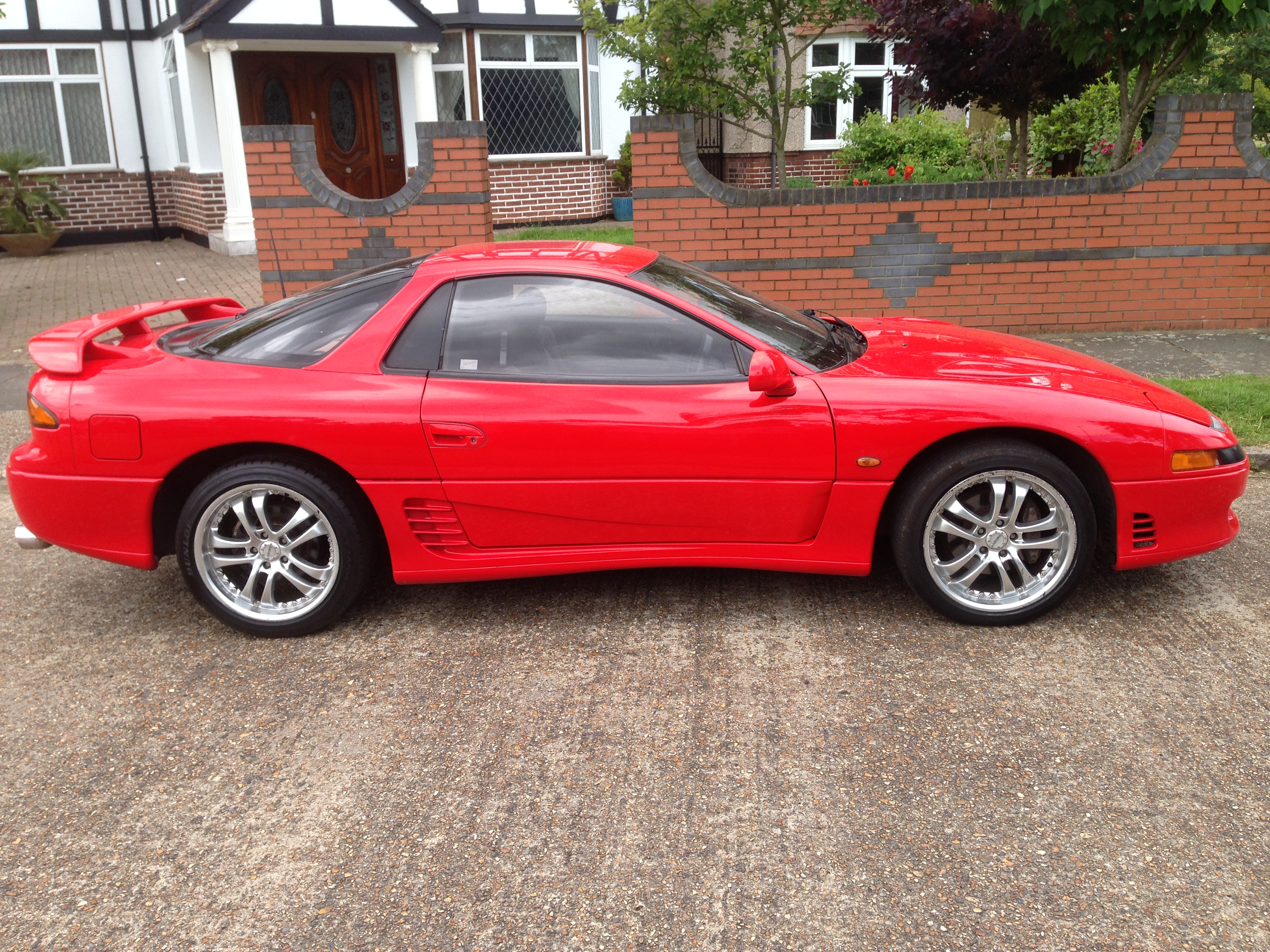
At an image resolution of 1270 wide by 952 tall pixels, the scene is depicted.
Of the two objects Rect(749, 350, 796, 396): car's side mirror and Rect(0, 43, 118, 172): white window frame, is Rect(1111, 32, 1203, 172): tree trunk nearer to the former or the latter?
Rect(749, 350, 796, 396): car's side mirror

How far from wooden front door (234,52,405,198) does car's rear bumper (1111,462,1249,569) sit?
15910 millimetres

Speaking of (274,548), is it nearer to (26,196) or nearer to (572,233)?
(572,233)

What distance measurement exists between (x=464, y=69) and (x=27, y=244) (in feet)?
24.3

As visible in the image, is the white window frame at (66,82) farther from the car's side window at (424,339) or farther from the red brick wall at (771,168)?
the car's side window at (424,339)

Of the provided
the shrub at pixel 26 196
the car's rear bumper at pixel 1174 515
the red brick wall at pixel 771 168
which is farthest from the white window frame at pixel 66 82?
the car's rear bumper at pixel 1174 515

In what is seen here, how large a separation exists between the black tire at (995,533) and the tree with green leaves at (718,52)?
23.0 ft

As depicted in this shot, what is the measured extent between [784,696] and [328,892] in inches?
62.0

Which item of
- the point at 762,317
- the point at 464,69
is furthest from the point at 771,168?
the point at 762,317

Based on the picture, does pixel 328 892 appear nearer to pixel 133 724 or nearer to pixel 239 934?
pixel 239 934

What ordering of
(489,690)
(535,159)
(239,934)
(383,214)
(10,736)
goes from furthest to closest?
(535,159)
(383,214)
(489,690)
(10,736)
(239,934)

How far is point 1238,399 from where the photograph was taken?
6.57m

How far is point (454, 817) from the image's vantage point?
3014 mm

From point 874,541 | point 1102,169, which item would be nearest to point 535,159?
point 1102,169

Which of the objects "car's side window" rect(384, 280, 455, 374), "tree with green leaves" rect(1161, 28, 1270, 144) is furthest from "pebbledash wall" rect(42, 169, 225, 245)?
"tree with green leaves" rect(1161, 28, 1270, 144)
